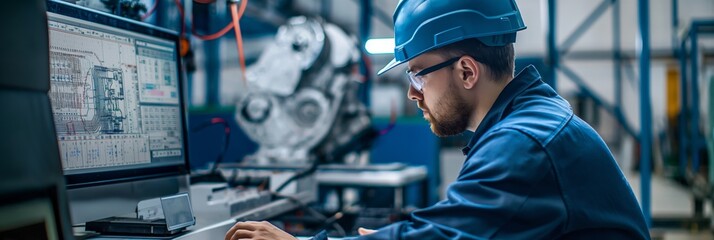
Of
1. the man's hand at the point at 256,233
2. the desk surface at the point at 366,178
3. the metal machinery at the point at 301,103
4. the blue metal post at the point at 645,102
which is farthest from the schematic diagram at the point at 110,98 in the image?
the blue metal post at the point at 645,102

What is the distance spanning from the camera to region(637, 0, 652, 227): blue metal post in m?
3.19

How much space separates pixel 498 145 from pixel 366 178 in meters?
1.72

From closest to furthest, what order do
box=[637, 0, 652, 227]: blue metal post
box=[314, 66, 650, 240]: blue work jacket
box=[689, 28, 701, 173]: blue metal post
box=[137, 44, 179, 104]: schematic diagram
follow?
1. box=[314, 66, 650, 240]: blue work jacket
2. box=[137, 44, 179, 104]: schematic diagram
3. box=[637, 0, 652, 227]: blue metal post
4. box=[689, 28, 701, 173]: blue metal post

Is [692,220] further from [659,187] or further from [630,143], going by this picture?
[630,143]

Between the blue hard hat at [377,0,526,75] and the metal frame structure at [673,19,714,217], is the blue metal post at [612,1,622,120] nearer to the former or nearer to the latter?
the metal frame structure at [673,19,714,217]

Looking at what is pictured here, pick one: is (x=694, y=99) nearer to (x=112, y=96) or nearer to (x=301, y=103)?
(x=301, y=103)

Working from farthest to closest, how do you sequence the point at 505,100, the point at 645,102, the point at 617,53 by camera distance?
the point at 617,53 < the point at 645,102 < the point at 505,100

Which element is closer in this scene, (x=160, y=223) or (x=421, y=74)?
(x=160, y=223)

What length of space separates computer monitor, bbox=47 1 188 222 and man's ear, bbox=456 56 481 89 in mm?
670

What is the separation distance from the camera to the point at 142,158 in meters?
1.26

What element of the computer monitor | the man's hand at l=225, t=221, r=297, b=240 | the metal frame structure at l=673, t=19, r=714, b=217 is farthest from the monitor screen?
the metal frame structure at l=673, t=19, r=714, b=217

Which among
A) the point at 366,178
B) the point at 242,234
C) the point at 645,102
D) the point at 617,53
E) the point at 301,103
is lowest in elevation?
the point at 366,178

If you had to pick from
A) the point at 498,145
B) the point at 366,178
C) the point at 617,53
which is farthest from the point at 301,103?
the point at 617,53

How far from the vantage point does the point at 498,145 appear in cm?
92
